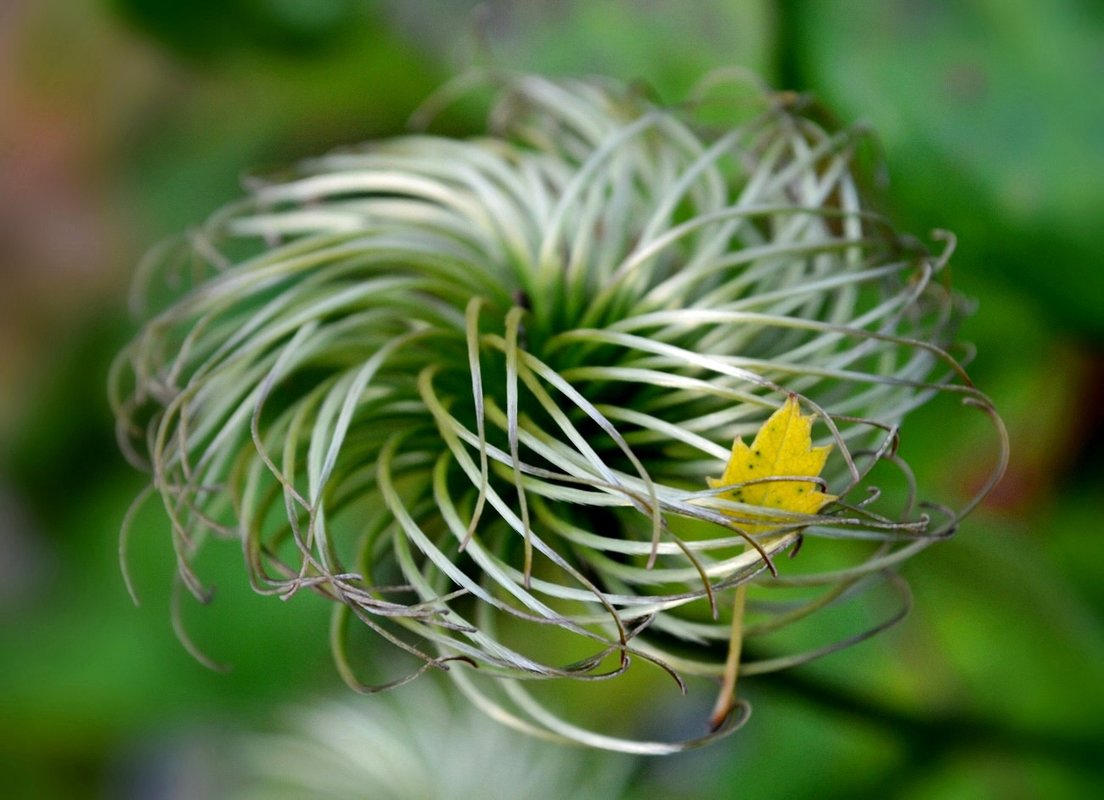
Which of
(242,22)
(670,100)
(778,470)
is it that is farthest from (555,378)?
(242,22)

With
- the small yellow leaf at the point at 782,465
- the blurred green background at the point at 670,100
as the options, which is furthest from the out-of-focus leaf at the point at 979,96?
the small yellow leaf at the point at 782,465

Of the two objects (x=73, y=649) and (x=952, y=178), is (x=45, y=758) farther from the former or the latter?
(x=952, y=178)

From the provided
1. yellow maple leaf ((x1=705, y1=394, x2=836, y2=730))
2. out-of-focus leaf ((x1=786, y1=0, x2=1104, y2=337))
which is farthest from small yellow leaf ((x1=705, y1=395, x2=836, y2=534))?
out-of-focus leaf ((x1=786, y1=0, x2=1104, y2=337))

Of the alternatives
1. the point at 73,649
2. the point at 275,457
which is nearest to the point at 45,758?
the point at 73,649

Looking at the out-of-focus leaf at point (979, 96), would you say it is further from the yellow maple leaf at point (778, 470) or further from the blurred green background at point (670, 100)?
the yellow maple leaf at point (778, 470)

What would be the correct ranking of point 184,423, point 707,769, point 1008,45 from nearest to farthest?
point 184,423, point 1008,45, point 707,769

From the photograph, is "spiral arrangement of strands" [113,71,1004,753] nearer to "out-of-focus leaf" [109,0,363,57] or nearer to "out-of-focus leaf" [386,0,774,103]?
"out-of-focus leaf" [386,0,774,103]

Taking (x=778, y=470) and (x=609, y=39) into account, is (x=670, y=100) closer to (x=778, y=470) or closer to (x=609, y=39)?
(x=609, y=39)
